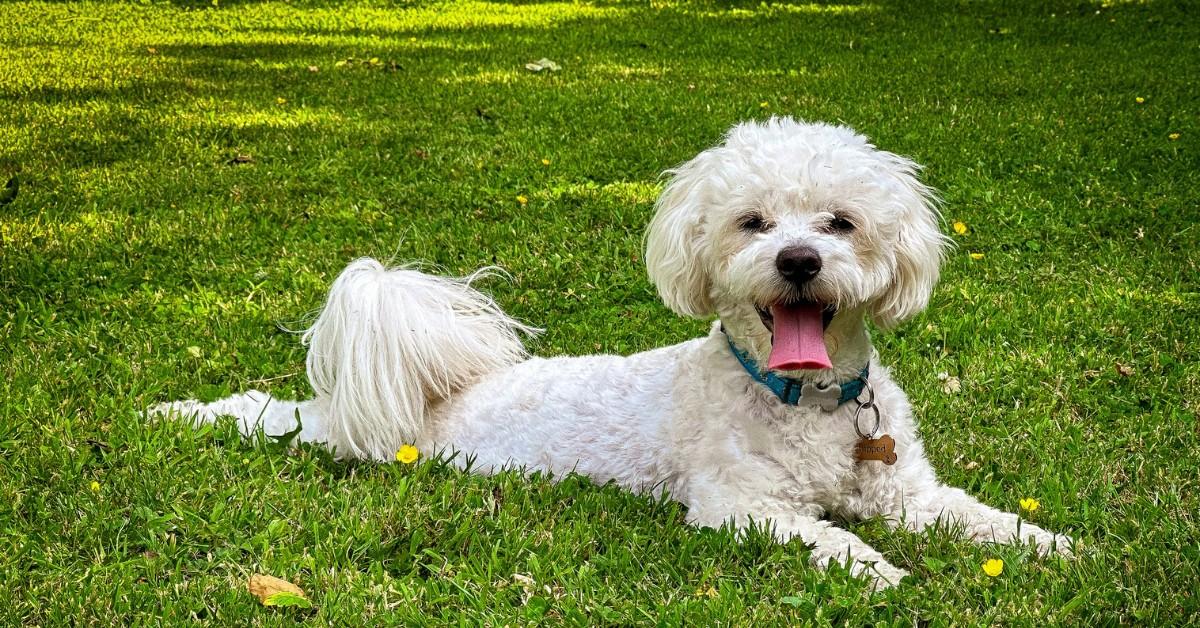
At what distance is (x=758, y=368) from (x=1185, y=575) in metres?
1.40

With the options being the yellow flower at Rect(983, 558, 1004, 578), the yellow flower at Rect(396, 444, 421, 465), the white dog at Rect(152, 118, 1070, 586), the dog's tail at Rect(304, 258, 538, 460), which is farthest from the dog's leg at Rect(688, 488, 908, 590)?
the dog's tail at Rect(304, 258, 538, 460)

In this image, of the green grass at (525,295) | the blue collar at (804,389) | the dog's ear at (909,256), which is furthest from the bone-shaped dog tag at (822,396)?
the green grass at (525,295)

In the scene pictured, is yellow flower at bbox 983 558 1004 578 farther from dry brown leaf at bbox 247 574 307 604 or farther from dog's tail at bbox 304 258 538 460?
dog's tail at bbox 304 258 538 460

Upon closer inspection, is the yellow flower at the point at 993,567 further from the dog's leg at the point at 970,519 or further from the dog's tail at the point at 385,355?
the dog's tail at the point at 385,355

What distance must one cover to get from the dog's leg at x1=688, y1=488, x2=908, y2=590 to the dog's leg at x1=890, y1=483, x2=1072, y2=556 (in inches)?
11.6

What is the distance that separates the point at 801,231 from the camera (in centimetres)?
349

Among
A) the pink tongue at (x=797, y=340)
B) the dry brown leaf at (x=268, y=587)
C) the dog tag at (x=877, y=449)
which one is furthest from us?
the dog tag at (x=877, y=449)

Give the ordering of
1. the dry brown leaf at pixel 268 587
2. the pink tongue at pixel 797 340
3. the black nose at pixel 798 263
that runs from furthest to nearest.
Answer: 1. the pink tongue at pixel 797 340
2. the black nose at pixel 798 263
3. the dry brown leaf at pixel 268 587

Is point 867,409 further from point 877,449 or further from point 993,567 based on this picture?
point 993,567

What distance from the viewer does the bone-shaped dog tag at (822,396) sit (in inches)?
142

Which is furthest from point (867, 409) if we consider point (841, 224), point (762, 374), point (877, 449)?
point (841, 224)

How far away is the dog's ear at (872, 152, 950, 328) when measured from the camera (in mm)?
3582

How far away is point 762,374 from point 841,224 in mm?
558

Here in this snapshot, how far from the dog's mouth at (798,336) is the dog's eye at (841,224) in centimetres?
28
